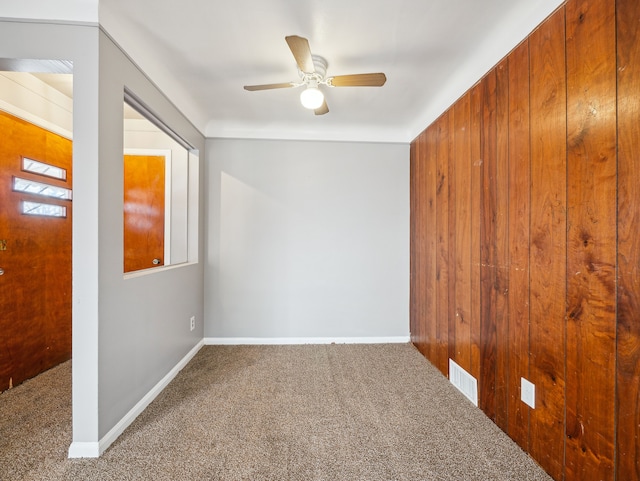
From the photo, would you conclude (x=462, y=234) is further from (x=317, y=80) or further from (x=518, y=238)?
(x=317, y=80)

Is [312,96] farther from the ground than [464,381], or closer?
farther from the ground

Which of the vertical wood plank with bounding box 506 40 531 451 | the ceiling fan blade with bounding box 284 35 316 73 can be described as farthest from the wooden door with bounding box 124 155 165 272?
the vertical wood plank with bounding box 506 40 531 451

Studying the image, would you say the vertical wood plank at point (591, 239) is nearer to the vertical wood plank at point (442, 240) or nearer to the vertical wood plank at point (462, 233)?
the vertical wood plank at point (462, 233)

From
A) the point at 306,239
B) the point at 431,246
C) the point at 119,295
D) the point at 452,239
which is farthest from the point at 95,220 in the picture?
the point at 431,246

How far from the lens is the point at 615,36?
1048mm

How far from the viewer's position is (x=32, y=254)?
86.3 inches

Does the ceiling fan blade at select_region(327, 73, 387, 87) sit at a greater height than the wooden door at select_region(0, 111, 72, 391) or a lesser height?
greater

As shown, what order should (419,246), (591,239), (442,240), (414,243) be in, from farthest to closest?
(414,243)
(419,246)
(442,240)
(591,239)

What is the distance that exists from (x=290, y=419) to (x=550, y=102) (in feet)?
7.55

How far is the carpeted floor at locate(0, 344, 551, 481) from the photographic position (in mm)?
1362

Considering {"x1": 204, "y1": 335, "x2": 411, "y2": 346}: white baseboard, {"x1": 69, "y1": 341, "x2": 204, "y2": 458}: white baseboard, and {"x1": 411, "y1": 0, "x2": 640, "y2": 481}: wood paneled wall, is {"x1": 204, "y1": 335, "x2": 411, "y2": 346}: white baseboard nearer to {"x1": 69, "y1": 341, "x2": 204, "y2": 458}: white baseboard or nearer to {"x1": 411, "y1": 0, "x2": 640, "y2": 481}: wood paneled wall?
{"x1": 69, "y1": 341, "x2": 204, "y2": 458}: white baseboard

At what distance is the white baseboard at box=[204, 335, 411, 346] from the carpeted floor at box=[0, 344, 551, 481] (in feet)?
1.94

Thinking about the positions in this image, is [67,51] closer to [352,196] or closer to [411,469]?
[352,196]

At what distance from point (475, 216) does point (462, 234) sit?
0.21m
